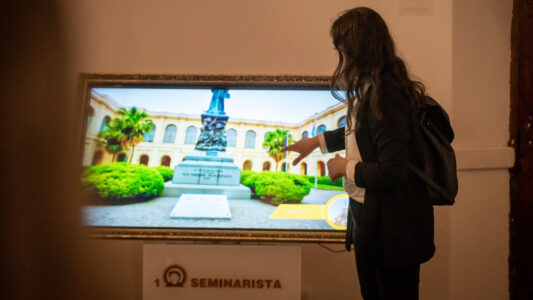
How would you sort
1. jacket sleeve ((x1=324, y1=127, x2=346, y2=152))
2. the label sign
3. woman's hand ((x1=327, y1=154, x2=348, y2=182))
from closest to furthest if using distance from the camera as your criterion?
woman's hand ((x1=327, y1=154, x2=348, y2=182)) → jacket sleeve ((x1=324, y1=127, x2=346, y2=152)) → the label sign

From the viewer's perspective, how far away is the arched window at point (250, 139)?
5.51ft

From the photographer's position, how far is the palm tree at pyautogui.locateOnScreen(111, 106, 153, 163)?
168cm

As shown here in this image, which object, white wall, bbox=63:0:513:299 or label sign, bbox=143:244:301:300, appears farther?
white wall, bbox=63:0:513:299

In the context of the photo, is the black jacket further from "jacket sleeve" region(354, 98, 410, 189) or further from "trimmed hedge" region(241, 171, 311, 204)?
"trimmed hedge" region(241, 171, 311, 204)

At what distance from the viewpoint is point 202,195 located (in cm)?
164

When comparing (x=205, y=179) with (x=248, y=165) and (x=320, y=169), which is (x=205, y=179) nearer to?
(x=248, y=165)

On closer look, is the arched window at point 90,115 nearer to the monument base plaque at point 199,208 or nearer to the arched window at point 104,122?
the arched window at point 104,122

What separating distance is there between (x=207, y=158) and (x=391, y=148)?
1226mm

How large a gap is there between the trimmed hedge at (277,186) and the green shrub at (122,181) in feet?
2.09

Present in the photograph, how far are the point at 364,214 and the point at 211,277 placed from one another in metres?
1.06

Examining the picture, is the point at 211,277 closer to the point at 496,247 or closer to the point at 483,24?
the point at 496,247

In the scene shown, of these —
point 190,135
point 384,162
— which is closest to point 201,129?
point 190,135

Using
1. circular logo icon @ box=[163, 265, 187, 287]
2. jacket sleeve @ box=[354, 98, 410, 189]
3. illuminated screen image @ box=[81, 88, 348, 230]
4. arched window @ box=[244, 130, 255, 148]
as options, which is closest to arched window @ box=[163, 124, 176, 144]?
illuminated screen image @ box=[81, 88, 348, 230]

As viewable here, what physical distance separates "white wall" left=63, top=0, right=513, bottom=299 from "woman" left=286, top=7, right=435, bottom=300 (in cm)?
86
